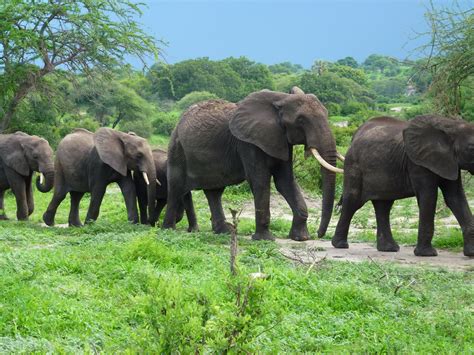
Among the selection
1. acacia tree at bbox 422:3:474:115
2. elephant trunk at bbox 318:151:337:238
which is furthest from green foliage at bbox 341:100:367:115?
elephant trunk at bbox 318:151:337:238

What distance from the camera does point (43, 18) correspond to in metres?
22.3

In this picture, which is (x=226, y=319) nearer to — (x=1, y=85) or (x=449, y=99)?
(x=449, y=99)

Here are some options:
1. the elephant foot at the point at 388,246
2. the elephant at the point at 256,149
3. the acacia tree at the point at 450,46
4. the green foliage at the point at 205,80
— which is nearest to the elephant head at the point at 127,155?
the elephant at the point at 256,149

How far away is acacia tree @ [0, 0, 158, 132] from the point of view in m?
21.7

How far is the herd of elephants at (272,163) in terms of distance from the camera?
33.1 feet

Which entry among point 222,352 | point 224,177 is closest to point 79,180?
point 224,177

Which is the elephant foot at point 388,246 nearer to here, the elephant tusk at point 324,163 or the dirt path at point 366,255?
the dirt path at point 366,255

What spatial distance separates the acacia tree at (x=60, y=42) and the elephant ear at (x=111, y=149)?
8.39 m

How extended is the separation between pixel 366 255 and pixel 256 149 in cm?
216

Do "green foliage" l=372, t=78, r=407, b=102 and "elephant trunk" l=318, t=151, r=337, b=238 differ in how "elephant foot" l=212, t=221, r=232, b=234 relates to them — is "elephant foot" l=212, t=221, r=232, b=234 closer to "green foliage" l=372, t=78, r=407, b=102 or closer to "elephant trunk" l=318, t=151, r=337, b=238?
"elephant trunk" l=318, t=151, r=337, b=238

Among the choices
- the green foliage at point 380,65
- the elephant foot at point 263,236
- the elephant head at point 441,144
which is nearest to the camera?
the elephant head at point 441,144

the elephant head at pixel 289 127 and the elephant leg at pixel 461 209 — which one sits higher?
the elephant head at pixel 289 127

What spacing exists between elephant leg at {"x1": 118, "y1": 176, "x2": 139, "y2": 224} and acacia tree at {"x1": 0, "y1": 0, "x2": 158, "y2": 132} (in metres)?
8.70

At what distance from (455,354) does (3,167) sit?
1139 centimetres
